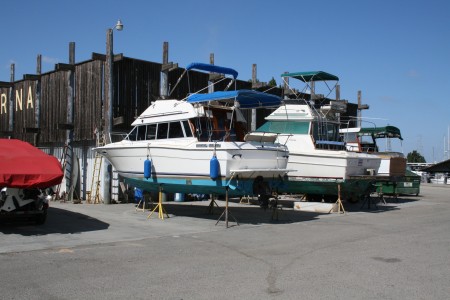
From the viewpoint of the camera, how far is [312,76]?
18578 millimetres

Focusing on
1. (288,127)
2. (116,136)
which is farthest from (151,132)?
(288,127)

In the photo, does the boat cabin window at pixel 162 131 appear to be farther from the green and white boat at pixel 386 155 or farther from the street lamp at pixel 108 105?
the green and white boat at pixel 386 155

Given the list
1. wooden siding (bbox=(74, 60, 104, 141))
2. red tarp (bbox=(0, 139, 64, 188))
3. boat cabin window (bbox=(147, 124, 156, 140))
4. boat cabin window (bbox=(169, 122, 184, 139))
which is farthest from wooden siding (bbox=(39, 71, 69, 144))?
red tarp (bbox=(0, 139, 64, 188))

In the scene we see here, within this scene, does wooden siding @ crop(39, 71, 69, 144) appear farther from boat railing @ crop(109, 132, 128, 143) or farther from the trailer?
the trailer

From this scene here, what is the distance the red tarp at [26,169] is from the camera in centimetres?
1019

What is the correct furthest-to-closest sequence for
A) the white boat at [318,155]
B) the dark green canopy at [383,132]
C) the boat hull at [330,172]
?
the dark green canopy at [383,132] < the white boat at [318,155] < the boat hull at [330,172]

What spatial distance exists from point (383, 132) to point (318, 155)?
7191mm

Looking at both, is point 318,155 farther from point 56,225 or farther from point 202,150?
point 56,225

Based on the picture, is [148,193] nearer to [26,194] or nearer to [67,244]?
[26,194]

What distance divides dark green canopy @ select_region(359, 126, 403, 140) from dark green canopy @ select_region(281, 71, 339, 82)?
447 centimetres

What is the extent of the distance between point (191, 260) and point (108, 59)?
39.4 ft

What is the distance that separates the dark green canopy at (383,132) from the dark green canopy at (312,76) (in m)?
4.47

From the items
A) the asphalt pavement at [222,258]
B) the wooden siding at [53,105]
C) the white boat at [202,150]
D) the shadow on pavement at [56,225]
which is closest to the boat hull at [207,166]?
the white boat at [202,150]

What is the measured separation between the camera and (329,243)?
9.99 meters
